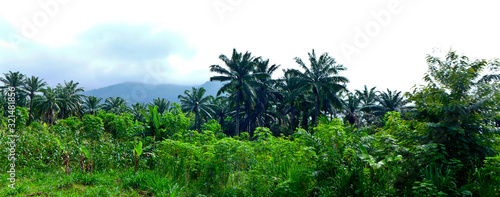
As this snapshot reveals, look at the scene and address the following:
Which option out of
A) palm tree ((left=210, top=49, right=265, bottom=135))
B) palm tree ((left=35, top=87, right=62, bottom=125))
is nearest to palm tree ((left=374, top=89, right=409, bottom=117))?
palm tree ((left=210, top=49, right=265, bottom=135))

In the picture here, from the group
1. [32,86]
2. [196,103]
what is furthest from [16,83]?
[196,103]

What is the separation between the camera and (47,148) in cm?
802

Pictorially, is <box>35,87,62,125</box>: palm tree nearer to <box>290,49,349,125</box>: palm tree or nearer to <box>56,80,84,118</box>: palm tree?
<box>56,80,84,118</box>: palm tree

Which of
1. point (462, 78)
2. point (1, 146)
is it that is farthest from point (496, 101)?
point (1, 146)

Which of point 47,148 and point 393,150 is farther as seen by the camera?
point 47,148

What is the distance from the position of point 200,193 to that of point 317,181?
104 inches

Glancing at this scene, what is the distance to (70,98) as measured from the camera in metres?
51.2

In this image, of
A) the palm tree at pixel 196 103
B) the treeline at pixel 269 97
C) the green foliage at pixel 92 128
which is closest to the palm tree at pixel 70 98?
the treeline at pixel 269 97

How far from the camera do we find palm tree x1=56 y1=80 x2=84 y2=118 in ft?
161

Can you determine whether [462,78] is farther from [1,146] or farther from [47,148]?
[1,146]

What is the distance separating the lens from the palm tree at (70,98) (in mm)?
49219

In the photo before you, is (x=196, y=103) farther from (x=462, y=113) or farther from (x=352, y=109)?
(x=462, y=113)
